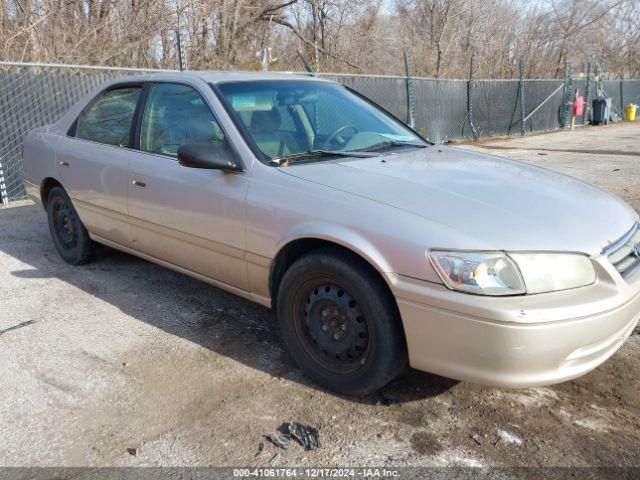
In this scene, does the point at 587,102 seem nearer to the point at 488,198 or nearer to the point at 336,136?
the point at 336,136

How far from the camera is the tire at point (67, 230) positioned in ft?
16.3

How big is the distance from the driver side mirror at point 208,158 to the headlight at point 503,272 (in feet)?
4.46

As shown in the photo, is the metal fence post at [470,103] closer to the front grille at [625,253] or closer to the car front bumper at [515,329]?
the front grille at [625,253]

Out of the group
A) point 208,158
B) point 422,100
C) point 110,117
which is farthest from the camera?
→ point 422,100

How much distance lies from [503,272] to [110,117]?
132 inches

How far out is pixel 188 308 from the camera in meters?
4.18

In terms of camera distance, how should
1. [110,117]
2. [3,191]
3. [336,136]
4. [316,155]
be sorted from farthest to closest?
[3,191] → [110,117] → [336,136] → [316,155]

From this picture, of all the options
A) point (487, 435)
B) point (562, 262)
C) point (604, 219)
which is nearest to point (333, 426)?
point (487, 435)

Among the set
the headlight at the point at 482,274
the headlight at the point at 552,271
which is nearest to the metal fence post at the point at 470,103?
the headlight at the point at 552,271

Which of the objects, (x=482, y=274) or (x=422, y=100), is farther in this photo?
(x=422, y=100)

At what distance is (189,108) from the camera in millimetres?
3828

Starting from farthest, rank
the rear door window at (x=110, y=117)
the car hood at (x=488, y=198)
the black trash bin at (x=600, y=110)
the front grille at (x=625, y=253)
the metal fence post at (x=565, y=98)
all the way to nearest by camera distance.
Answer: the black trash bin at (x=600, y=110) → the metal fence post at (x=565, y=98) → the rear door window at (x=110, y=117) → the front grille at (x=625, y=253) → the car hood at (x=488, y=198)

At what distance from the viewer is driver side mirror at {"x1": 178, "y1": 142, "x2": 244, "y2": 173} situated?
10.7ft

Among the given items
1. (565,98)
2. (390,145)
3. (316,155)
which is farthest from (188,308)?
(565,98)
